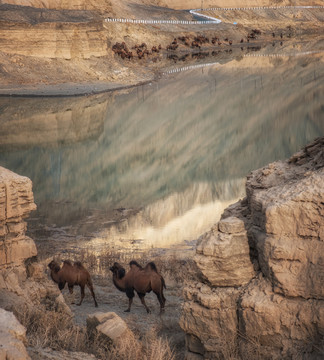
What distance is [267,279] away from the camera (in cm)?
683

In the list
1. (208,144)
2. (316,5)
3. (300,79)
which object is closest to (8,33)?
(300,79)

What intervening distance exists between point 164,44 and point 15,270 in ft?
201

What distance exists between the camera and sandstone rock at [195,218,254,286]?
274 inches

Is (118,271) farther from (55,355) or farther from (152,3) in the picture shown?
(152,3)

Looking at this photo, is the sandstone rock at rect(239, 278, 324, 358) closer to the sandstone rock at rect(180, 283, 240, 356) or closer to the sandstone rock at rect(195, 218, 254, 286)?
the sandstone rock at rect(180, 283, 240, 356)

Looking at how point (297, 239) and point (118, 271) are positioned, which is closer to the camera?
point (297, 239)

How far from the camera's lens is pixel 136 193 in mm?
20656

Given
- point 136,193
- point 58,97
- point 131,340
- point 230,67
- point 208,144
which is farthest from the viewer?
point 230,67

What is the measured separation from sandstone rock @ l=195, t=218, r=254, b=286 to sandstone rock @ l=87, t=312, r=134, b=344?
43.8 inches

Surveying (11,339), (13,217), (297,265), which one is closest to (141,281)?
(13,217)

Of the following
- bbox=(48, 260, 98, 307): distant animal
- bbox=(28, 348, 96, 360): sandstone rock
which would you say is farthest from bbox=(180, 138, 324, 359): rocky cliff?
bbox=(48, 260, 98, 307): distant animal

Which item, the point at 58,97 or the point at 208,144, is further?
the point at 58,97

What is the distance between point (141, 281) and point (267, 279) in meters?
2.84

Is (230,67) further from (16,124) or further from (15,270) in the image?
(15,270)
